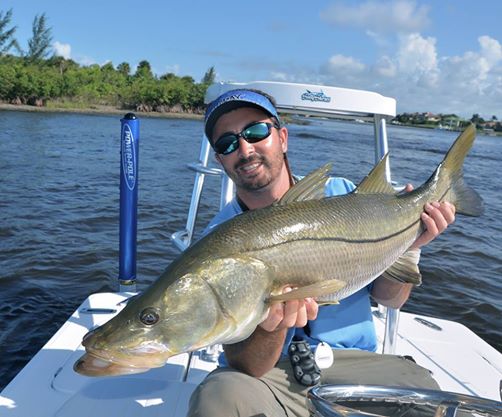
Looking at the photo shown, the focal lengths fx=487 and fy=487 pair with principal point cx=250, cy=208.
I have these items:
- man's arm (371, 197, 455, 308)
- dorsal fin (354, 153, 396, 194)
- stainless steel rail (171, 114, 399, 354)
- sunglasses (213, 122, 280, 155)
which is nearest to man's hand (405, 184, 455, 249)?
man's arm (371, 197, 455, 308)

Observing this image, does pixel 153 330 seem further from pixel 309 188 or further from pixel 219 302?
pixel 309 188

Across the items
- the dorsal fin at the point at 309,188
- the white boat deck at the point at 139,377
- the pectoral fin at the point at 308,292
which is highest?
the dorsal fin at the point at 309,188

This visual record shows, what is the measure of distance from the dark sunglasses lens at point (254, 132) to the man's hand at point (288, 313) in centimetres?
100

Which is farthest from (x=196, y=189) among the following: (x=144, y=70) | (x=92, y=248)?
(x=144, y=70)

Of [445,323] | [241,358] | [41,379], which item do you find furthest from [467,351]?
[41,379]

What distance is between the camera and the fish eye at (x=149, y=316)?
69.4 inches

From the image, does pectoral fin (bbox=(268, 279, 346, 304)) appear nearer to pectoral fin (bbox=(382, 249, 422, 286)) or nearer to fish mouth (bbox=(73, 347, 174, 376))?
fish mouth (bbox=(73, 347, 174, 376))

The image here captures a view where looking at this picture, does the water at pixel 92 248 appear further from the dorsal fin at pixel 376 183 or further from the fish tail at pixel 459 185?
the fish tail at pixel 459 185

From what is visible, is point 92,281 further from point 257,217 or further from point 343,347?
point 257,217

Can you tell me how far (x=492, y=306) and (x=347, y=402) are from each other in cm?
749

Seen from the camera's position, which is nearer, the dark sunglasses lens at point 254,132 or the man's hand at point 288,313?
the man's hand at point 288,313

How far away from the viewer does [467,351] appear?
13.3 feet

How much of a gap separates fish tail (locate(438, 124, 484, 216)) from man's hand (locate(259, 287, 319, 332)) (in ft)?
3.73

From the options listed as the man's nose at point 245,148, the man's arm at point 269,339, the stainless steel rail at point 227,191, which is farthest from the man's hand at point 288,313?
the stainless steel rail at point 227,191
